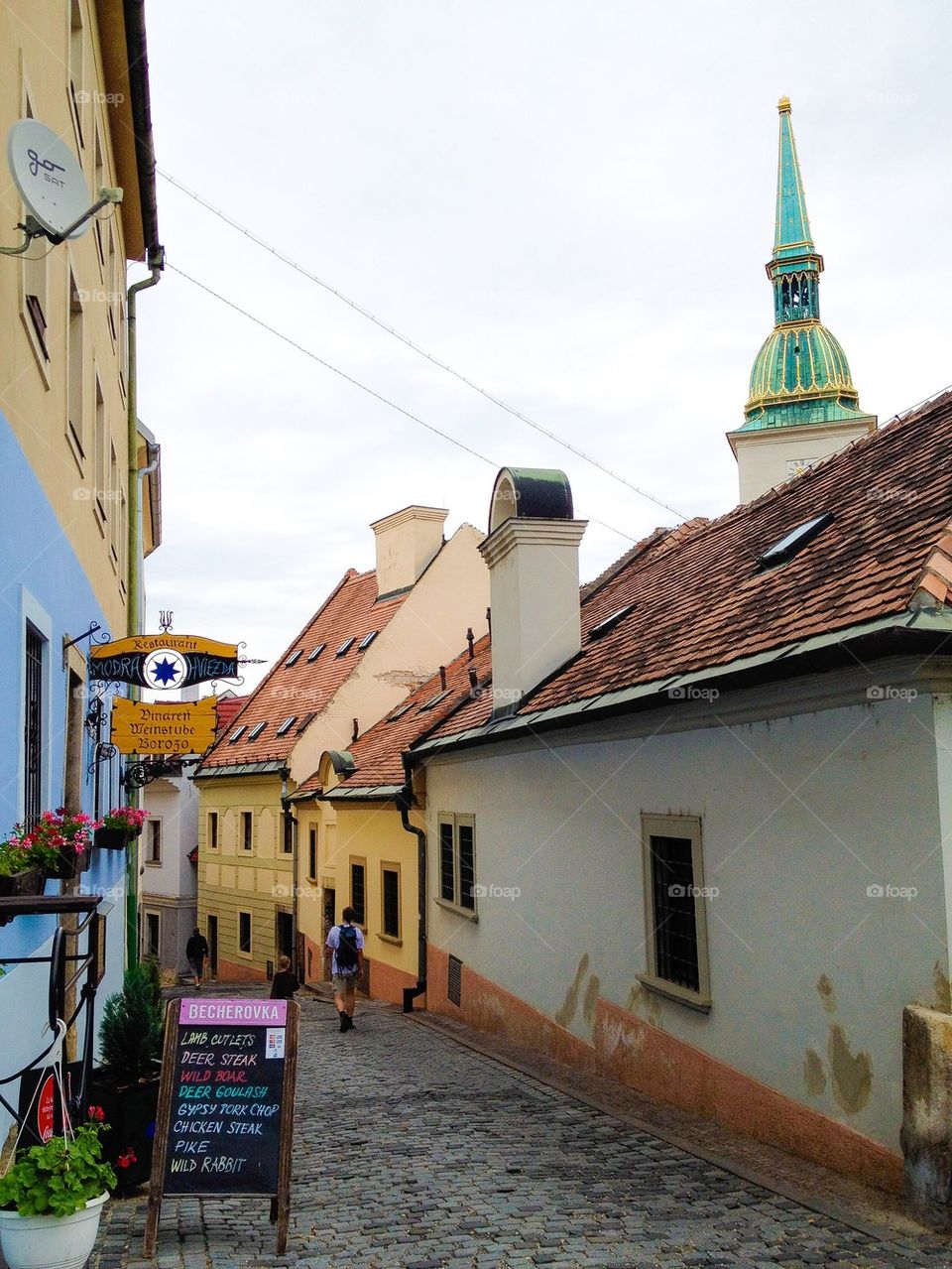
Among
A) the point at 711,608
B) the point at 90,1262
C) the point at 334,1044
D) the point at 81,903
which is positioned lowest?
the point at 334,1044

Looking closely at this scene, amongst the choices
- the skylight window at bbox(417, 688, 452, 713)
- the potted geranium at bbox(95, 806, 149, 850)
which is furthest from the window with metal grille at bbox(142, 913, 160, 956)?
the potted geranium at bbox(95, 806, 149, 850)

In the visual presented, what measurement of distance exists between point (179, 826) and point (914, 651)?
35902 millimetres

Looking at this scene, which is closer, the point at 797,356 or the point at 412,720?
the point at 412,720


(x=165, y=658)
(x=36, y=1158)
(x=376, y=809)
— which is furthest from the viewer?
(x=376, y=809)

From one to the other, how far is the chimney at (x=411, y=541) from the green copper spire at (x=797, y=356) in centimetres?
2815

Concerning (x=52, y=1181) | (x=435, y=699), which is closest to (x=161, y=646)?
(x=52, y=1181)

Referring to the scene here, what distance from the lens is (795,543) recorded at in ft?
32.3

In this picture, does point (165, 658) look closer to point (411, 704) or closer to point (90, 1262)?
point (90, 1262)

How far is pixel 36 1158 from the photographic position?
4836 mm

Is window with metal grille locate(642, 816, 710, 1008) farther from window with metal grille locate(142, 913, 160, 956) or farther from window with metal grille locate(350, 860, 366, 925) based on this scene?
window with metal grille locate(142, 913, 160, 956)

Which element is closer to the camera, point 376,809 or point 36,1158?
point 36,1158

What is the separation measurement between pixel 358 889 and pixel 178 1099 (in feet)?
54.5

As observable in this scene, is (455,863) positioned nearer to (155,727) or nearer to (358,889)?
(358,889)

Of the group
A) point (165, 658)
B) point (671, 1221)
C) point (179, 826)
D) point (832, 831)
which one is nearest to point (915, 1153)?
point (671, 1221)
